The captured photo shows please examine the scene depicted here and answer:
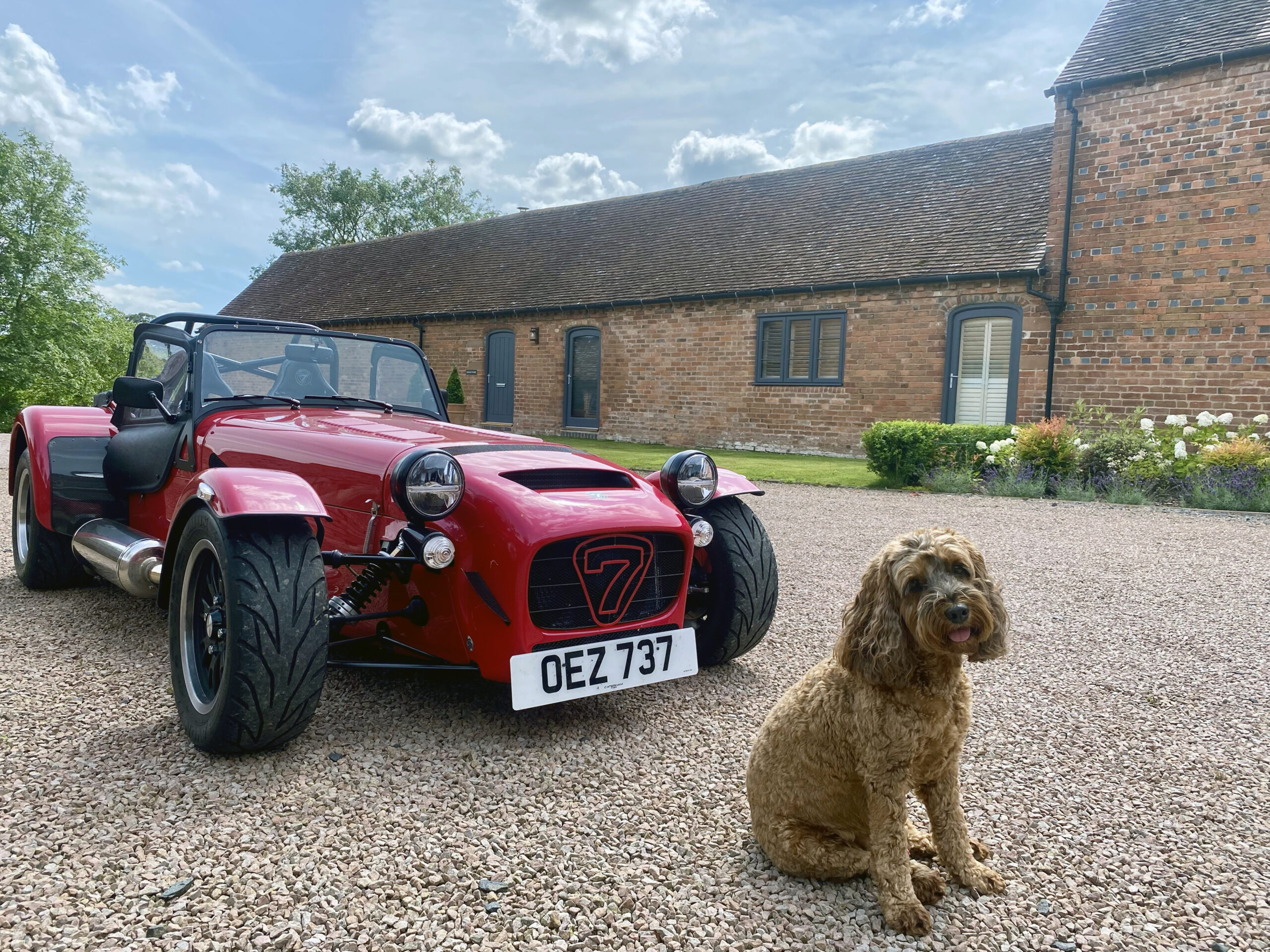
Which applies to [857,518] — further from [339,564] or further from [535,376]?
[535,376]

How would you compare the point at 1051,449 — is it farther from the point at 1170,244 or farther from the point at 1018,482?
the point at 1170,244

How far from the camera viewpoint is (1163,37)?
12.9 meters

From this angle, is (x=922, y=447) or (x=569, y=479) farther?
(x=922, y=447)

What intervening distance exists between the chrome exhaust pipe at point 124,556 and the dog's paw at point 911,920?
3064 mm

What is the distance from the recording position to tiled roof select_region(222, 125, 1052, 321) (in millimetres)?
14867

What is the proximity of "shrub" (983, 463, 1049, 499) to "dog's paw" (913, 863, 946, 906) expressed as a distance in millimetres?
9371

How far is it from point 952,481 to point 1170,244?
5.46m

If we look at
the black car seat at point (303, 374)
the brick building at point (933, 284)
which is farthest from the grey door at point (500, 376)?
the black car seat at point (303, 374)

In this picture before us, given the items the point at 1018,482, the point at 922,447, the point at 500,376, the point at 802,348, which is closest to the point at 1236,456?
the point at 1018,482

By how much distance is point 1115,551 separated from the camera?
7250 mm

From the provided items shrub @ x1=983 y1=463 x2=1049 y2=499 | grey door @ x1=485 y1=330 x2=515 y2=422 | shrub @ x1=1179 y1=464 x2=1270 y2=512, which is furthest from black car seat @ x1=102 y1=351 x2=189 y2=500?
grey door @ x1=485 y1=330 x2=515 y2=422

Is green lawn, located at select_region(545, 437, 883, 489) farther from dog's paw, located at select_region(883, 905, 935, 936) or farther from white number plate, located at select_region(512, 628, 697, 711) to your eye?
dog's paw, located at select_region(883, 905, 935, 936)

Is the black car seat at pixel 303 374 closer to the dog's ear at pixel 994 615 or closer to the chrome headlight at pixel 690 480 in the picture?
the chrome headlight at pixel 690 480

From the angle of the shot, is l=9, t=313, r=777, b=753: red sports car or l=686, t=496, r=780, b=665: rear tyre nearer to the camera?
l=9, t=313, r=777, b=753: red sports car
